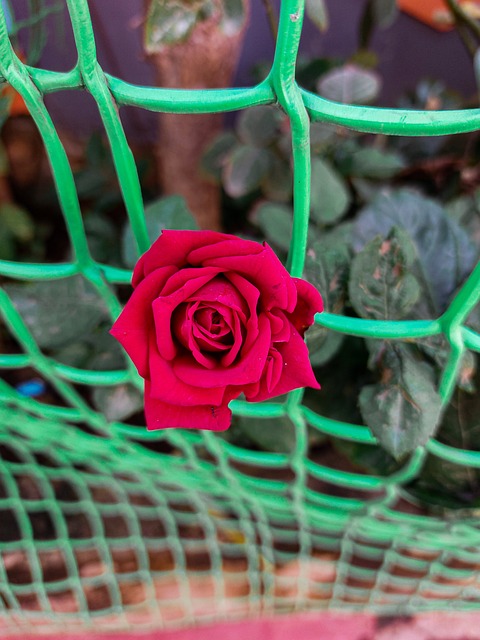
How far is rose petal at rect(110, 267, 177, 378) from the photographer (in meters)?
0.33

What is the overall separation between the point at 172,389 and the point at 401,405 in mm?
220

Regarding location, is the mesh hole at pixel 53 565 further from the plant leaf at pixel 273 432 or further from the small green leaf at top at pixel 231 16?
the small green leaf at top at pixel 231 16

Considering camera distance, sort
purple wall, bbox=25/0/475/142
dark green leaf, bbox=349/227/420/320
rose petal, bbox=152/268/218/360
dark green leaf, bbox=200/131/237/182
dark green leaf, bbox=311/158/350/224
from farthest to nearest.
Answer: purple wall, bbox=25/0/475/142 → dark green leaf, bbox=200/131/237/182 → dark green leaf, bbox=311/158/350/224 → dark green leaf, bbox=349/227/420/320 → rose petal, bbox=152/268/218/360

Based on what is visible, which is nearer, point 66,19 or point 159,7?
point 159,7

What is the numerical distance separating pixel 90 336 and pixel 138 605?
2.01 ft

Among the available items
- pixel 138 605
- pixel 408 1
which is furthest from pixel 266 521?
pixel 408 1

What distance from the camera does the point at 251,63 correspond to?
1.25 m

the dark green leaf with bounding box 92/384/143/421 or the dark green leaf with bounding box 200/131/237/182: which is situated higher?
the dark green leaf with bounding box 200/131/237/182

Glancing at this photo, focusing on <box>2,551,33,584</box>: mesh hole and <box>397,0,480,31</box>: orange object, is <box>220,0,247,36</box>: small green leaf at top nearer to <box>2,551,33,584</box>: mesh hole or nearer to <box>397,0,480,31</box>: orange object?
<box>397,0,480,31</box>: orange object

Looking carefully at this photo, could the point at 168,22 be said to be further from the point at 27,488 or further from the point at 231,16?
the point at 27,488

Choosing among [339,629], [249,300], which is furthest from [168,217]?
[339,629]

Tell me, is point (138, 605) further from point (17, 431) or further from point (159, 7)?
point (159, 7)

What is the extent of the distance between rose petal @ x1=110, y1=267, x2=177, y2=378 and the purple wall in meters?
0.99

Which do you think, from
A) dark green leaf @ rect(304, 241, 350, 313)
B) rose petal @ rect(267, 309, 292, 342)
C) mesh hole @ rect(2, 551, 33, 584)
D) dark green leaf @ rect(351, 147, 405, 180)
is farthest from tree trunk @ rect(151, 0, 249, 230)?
mesh hole @ rect(2, 551, 33, 584)
